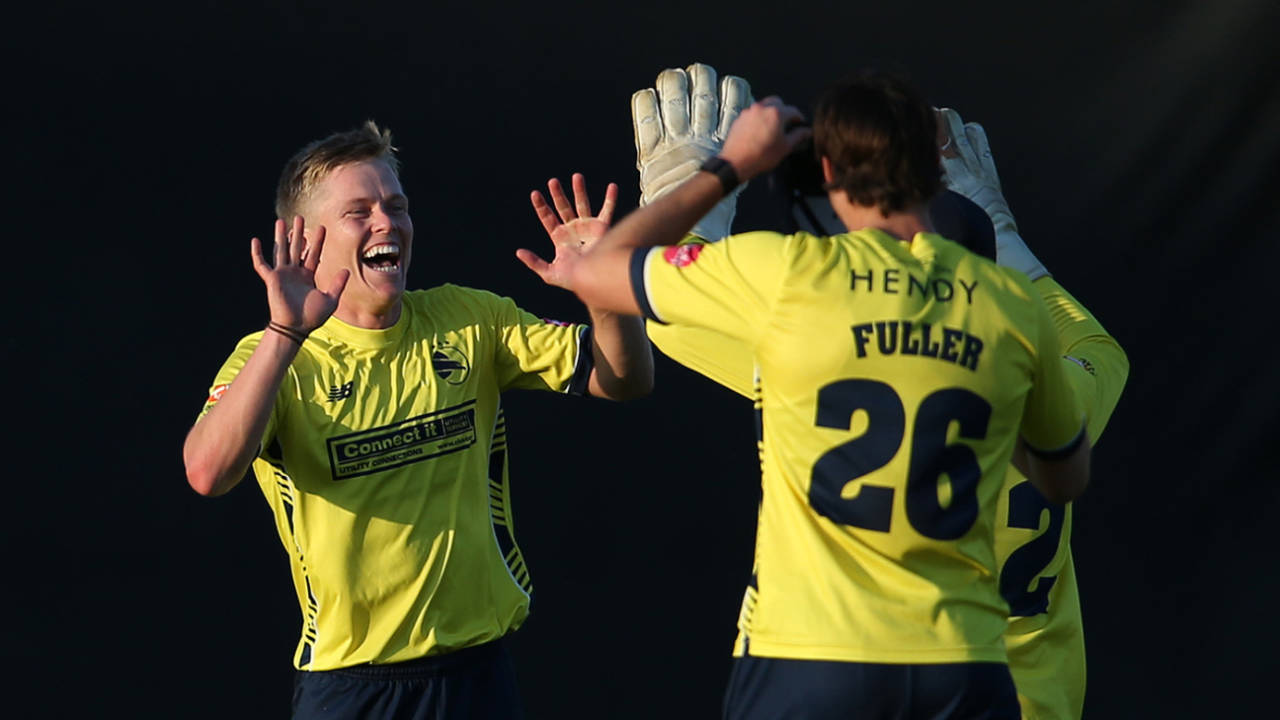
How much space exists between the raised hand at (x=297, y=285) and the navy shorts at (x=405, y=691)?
677 mm

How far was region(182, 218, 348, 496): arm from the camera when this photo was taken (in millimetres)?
2564

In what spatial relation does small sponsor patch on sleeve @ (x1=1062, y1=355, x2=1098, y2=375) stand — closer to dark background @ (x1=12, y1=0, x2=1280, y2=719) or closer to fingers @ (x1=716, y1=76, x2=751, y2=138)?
fingers @ (x1=716, y1=76, x2=751, y2=138)

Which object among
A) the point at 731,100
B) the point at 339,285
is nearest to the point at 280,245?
the point at 339,285

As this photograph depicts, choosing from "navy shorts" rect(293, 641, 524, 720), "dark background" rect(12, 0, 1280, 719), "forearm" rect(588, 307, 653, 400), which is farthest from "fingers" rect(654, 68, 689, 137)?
"dark background" rect(12, 0, 1280, 719)

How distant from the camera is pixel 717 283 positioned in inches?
79.9

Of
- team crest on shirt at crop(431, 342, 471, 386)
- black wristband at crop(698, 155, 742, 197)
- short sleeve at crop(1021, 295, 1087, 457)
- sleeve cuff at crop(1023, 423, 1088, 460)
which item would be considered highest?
black wristband at crop(698, 155, 742, 197)

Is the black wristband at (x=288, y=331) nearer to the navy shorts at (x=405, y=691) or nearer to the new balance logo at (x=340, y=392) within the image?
the new balance logo at (x=340, y=392)

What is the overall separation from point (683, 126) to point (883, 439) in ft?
3.13

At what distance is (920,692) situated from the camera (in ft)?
6.50

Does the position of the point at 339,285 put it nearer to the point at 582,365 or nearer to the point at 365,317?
the point at 365,317

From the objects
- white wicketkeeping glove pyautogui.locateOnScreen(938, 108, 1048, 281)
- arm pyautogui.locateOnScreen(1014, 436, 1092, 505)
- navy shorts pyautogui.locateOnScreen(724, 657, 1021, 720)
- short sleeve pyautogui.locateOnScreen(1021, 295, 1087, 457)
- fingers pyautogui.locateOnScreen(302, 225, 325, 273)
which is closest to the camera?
navy shorts pyautogui.locateOnScreen(724, 657, 1021, 720)

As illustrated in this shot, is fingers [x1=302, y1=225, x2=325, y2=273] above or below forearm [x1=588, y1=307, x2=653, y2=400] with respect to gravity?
above

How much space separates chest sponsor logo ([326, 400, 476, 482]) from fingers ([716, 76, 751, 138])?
748 millimetres

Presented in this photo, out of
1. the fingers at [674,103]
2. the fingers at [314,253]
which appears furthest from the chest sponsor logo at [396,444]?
the fingers at [674,103]
